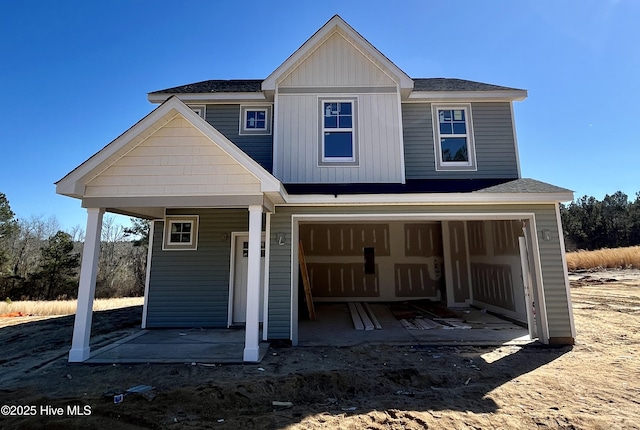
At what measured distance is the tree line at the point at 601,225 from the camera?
38250 millimetres

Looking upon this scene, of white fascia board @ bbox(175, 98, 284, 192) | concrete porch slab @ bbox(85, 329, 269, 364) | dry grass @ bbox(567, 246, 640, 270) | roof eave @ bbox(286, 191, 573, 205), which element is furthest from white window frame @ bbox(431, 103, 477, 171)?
dry grass @ bbox(567, 246, 640, 270)

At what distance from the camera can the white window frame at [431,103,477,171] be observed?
26.7 feet

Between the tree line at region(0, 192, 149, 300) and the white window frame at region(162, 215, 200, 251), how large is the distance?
16804 millimetres

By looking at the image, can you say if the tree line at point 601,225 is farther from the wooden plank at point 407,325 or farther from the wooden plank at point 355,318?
the wooden plank at point 407,325

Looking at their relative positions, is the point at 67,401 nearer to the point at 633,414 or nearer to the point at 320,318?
the point at 320,318

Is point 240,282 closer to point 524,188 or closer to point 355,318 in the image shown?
point 355,318

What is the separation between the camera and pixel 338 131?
7.78 meters

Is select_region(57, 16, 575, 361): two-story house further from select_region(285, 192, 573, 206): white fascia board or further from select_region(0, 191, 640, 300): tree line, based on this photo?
select_region(0, 191, 640, 300): tree line

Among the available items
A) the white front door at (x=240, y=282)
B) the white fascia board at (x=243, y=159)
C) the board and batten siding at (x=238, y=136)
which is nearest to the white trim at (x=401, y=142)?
the board and batten siding at (x=238, y=136)

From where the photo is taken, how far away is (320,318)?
865 cm

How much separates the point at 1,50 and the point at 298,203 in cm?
1672

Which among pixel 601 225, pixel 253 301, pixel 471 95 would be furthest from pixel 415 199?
pixel 601 225

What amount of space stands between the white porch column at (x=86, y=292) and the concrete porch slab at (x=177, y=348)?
27 cm

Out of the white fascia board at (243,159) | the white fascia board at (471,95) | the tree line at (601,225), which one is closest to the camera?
the white fascia board at (243,159)
